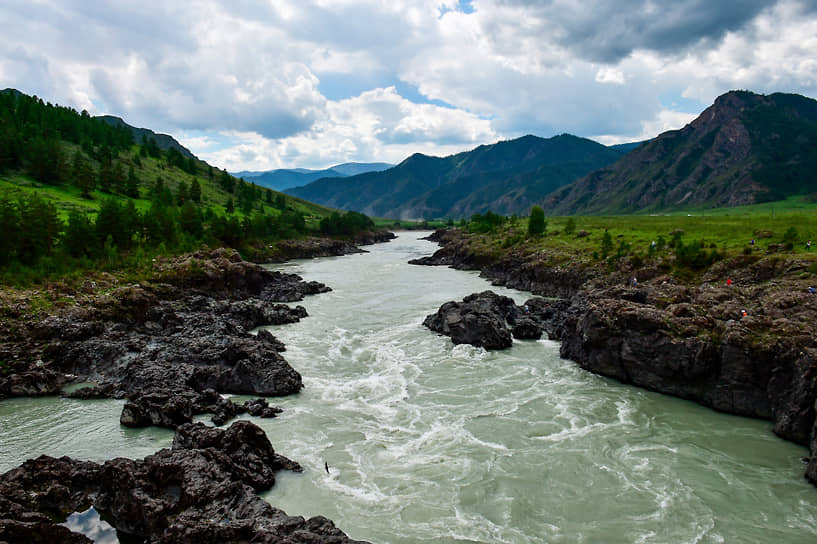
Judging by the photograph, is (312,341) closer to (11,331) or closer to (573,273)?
(11,331)

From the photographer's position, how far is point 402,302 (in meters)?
58.9

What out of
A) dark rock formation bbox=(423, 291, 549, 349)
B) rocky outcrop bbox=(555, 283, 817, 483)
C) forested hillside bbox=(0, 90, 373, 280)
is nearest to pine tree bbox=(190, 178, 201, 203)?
forested hillside bbox=(0, 90, 373, 280)

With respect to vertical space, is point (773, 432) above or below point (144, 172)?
below

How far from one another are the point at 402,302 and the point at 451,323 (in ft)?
62.4

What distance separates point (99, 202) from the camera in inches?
3585

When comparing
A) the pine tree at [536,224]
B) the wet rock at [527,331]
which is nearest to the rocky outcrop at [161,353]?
the wet rock at [527,331]

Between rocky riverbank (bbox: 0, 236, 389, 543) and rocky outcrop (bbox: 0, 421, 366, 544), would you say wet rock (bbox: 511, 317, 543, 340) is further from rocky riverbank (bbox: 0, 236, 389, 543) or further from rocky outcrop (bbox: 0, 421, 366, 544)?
rocky outcrop (bbox: 0, 421, 366, 544)

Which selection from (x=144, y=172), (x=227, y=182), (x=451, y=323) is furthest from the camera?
(x=227, y=182)

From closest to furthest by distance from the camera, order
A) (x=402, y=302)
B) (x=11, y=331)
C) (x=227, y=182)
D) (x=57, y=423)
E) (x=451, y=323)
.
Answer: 1. (x=57, y=423)
2. (x=11, y=331)
3. (x=451, y=323)
4. (x=402, y=302)
5. (x=227, y=182)

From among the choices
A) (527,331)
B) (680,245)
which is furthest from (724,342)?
(680,245)

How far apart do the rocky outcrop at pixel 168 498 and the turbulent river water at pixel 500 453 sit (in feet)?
6.39

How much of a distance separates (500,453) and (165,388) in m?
19.9

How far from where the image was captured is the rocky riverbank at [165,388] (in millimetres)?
14766

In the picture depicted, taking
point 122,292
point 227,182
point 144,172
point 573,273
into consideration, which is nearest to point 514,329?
point 573,273
